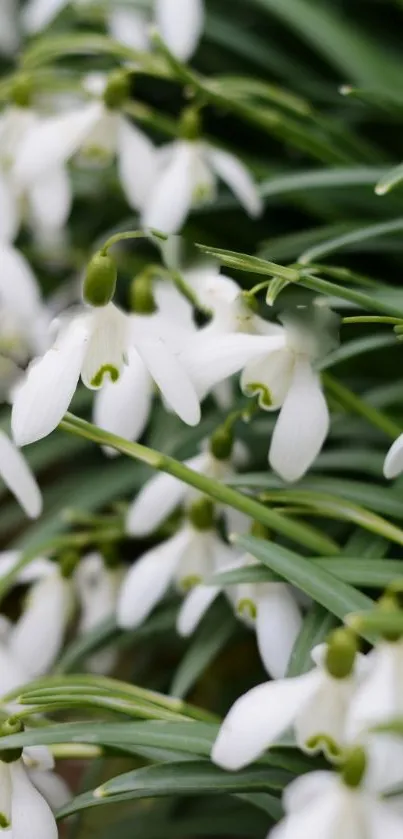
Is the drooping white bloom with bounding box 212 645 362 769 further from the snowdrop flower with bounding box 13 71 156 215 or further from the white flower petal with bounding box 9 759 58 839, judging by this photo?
the snowdrop flower with bounding box 13 71 156 215

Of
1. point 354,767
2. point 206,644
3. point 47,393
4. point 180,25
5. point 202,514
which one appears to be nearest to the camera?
point 354,767

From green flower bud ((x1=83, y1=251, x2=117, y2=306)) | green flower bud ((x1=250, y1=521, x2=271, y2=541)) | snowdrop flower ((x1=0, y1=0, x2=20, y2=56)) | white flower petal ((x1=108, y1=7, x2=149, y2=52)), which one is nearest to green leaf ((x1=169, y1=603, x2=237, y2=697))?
green flower bud ((x1=250, y1=521, x2=271, y2=541))

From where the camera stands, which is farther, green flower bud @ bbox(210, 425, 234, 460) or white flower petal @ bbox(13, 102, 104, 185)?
white flower petal @ bbox(13, 102, 104, 185)

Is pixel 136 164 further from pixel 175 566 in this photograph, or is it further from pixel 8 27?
pixel 8 27

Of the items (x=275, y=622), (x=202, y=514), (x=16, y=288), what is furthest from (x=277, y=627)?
(x=16, y=288)

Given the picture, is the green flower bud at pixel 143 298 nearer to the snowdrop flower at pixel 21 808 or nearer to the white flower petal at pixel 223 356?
the white flower petal at pixel 223 356

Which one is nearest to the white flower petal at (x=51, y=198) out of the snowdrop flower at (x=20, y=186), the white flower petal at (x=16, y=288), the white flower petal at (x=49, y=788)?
the snowdrop flower at (x=20, y=186)

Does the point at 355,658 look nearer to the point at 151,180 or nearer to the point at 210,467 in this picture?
the point at 210,467
